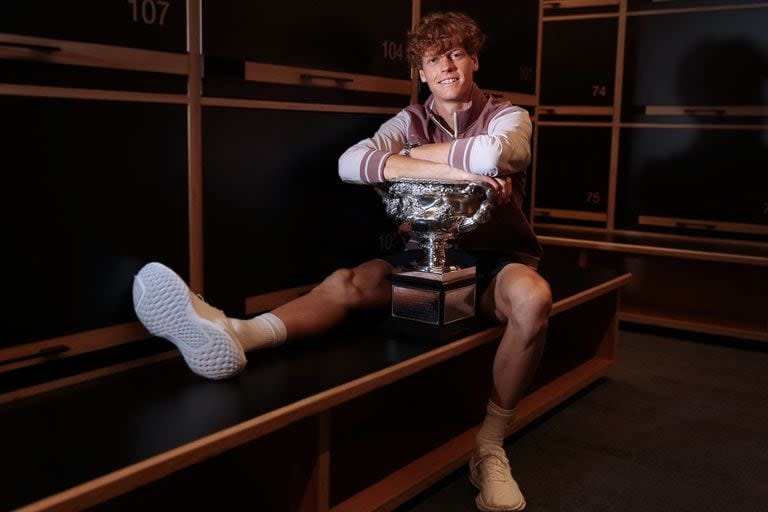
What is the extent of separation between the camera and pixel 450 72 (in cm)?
189

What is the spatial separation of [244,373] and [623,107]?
236 centimetres

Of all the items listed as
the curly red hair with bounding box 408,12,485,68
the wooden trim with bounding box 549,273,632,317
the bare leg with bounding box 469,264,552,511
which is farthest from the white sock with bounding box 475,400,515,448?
the curly red hair with bounding box 408,12,485,68

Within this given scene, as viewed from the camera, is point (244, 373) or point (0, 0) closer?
point (0, 0)

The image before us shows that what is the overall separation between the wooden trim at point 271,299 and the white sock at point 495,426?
0.52 metres

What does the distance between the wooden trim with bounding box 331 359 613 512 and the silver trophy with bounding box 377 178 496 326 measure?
0.94 feet

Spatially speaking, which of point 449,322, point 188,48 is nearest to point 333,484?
point 449,322

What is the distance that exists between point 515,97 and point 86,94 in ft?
5.18

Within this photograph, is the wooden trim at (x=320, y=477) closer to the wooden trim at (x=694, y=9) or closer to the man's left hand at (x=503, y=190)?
the man's left hand at (x=503, y=190)

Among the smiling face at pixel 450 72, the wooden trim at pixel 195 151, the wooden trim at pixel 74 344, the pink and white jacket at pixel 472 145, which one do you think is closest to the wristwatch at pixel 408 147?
the pink and white jacket at pixel 472 145

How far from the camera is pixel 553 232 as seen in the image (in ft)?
11.0

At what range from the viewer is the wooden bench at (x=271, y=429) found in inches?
43.7

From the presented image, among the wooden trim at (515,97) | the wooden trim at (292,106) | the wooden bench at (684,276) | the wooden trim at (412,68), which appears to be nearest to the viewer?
the wooden trim at (292,106)

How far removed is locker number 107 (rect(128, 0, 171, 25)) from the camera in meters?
1.44

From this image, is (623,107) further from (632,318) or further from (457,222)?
(457,222)
